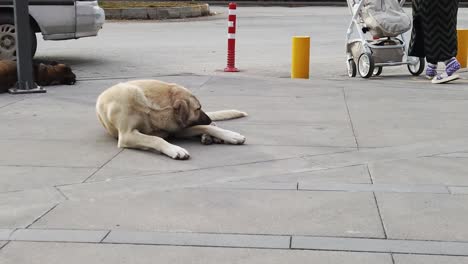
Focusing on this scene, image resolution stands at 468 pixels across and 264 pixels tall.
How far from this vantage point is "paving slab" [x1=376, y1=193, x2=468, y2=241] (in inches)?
164

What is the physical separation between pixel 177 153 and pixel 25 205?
1.51m

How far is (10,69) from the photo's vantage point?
9242mm

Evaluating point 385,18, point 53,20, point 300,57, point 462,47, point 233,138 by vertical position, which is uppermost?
point 385,18

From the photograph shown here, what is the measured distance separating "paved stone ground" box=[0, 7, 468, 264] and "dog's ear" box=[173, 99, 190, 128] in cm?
31

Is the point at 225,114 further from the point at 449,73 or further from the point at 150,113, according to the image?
the point at 449,73

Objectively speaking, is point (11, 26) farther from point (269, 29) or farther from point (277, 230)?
point (269, 29)

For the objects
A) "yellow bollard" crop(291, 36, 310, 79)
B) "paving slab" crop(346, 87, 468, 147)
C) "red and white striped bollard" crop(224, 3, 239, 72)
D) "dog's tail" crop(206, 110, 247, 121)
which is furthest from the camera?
"red and white striped bollard" crop(224, 3, 239, 72)

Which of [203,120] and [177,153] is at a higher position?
[203,120]

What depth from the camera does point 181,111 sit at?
612 centimetres

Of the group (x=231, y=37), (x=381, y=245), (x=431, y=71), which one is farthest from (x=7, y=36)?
(x=381, y=245)

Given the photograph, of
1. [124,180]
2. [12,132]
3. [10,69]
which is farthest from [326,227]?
[10,69]

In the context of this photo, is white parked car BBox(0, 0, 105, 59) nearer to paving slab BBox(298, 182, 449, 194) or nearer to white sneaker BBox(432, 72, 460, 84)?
white sneaker BBox(432, 72, 460, 84)

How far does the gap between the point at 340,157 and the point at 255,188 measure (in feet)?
3.88

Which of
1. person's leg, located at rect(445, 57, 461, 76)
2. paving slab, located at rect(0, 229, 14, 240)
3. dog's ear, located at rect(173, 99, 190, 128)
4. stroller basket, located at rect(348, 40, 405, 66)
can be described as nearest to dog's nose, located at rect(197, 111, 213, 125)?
dog's ear, located at rect(173, 99, 190, 128)
